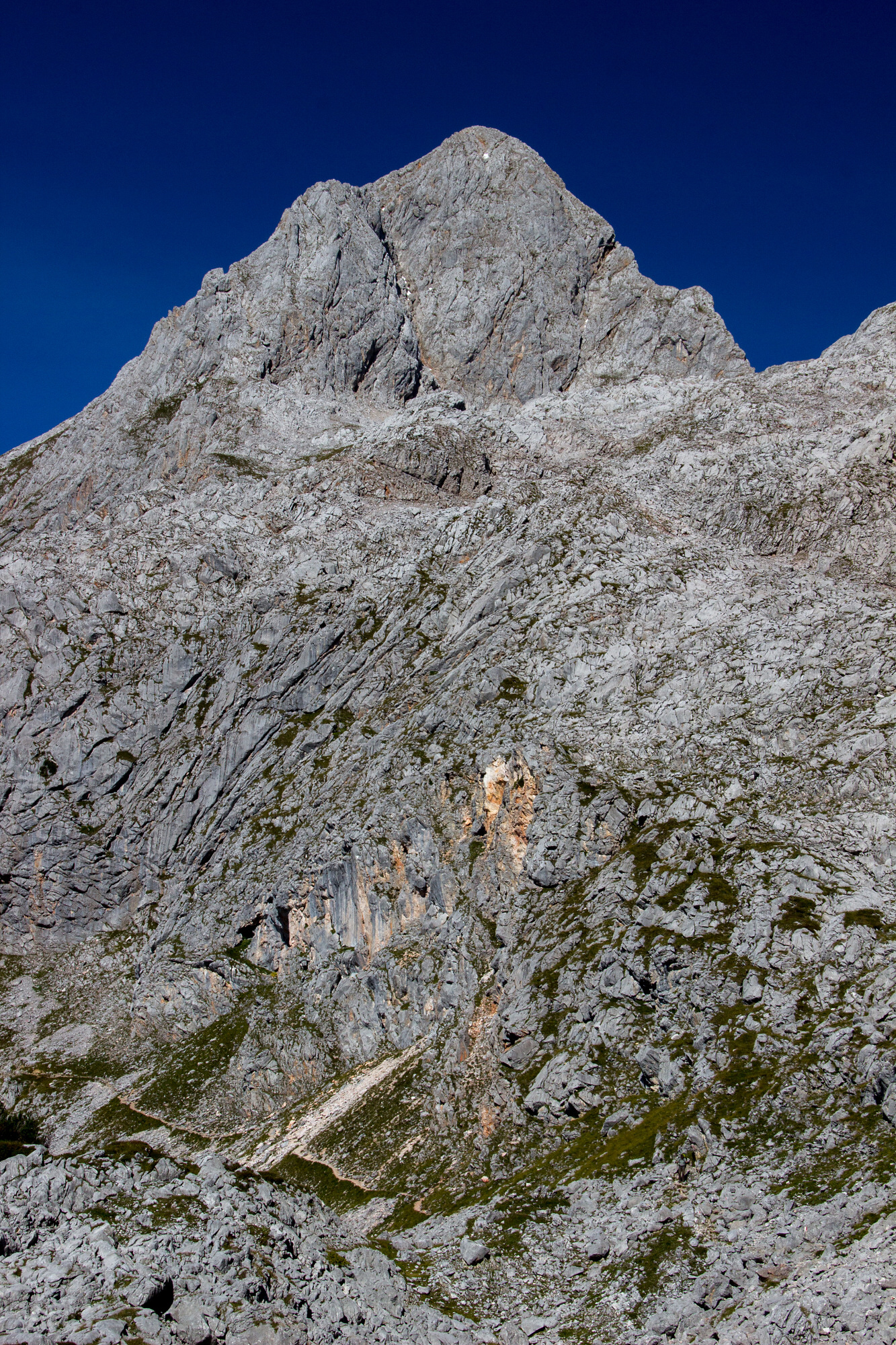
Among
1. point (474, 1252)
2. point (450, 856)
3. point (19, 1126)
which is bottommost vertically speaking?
point (19, 1126)

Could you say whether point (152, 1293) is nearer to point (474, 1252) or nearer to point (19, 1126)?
point (474, 1252)

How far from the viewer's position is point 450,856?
224ft

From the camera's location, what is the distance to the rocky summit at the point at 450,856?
3328cm

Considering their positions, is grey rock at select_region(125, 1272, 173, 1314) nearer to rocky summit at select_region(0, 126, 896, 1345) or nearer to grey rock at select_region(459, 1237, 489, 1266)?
rocky summit at select_region(0, 126, 896, 1345)

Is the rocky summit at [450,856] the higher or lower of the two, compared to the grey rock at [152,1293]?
higher

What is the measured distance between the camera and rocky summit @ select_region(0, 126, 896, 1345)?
33.3 m

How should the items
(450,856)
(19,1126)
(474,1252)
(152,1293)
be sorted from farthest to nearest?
1. (450,856)
2. (19,1126)
3. (474,1252)
4. (152,1293)

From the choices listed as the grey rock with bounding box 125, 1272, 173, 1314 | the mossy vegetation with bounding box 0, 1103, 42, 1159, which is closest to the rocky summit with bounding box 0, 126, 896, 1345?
the grey rock with bounding box 125, 1272, 173, 1314

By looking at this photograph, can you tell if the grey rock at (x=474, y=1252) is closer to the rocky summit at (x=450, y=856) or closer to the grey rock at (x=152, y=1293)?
the rocky summit at (x=450, y=856)

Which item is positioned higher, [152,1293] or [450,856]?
[450,856]

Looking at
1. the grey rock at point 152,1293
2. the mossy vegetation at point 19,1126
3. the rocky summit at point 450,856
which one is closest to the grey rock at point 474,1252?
the rocky summit at point 450,856

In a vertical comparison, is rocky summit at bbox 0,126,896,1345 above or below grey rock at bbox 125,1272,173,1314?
above

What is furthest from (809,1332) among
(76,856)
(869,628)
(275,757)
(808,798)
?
(76,856)

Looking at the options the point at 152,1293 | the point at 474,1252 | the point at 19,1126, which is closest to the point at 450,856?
the point at 474,1252
